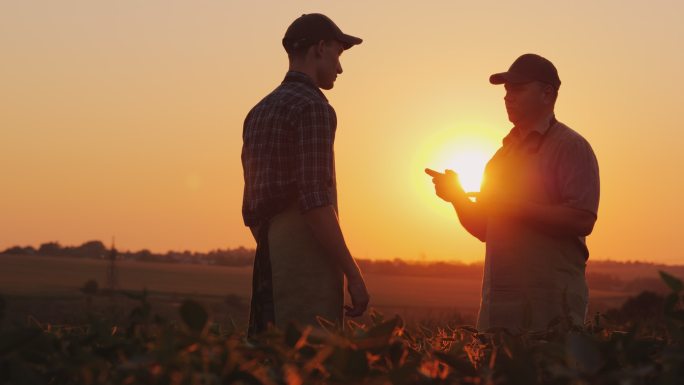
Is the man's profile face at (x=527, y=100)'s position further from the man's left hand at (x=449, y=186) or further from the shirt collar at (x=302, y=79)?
the shirt collar at (x=302, y=79)

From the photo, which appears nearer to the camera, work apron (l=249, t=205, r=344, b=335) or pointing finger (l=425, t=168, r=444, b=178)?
work apron (l=249, t=205, r=344, b=335)

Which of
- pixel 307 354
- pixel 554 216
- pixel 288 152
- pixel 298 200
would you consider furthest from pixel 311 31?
pixel 307 354

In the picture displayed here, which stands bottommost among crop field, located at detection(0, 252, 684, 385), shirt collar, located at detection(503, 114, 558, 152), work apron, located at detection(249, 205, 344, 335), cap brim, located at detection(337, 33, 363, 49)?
crop field, located at detection(0, 252, 684, 385)

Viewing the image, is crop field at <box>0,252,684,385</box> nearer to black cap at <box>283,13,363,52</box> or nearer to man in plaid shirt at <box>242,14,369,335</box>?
man in plaid shirt at <box>242,14,369,335</box>

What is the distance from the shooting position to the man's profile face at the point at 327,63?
449cm

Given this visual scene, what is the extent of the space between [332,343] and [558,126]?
3.51m

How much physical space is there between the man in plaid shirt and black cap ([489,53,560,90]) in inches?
36.8

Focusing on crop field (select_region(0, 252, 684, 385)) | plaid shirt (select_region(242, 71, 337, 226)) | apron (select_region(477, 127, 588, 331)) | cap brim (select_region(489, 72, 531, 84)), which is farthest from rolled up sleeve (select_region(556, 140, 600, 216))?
crop field (select_region(0, 252, 684, 385))

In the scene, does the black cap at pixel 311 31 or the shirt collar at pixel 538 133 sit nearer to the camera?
the black cap at pixel 311 31

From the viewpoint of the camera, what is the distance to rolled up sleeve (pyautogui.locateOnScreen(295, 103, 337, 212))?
13.5ft

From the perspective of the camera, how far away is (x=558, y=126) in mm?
4789

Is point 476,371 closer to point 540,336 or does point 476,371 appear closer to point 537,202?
point 540,336

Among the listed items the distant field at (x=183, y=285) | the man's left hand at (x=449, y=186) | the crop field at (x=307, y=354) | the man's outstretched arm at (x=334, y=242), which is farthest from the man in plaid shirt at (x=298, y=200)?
the distant field at (x=183, y=285)

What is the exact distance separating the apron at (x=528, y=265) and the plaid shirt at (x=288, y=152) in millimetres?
928
